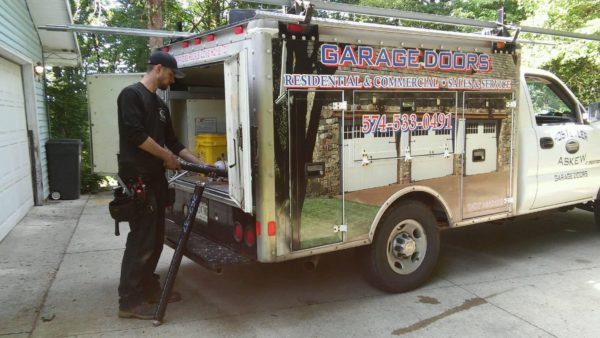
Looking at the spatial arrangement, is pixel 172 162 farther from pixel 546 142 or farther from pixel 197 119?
pixel 546 142

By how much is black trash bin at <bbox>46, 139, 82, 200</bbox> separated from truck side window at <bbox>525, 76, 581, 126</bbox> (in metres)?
8.25

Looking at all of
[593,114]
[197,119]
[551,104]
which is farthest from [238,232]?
[593,114]

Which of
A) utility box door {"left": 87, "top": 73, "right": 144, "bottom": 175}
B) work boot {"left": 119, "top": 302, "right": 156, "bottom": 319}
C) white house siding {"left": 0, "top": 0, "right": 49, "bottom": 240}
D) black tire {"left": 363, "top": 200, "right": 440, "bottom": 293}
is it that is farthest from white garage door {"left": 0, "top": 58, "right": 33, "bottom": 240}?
black tire {"left": 363, "top": 200, "right": 440, "bottom": 293}

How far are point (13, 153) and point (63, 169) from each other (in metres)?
2.08

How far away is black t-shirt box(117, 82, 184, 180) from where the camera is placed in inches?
142

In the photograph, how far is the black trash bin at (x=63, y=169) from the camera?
9586mm

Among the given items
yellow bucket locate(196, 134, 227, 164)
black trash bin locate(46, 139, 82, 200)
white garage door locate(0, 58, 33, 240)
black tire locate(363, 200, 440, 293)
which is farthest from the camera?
black trash bin locate(46, 139, 82, 200)

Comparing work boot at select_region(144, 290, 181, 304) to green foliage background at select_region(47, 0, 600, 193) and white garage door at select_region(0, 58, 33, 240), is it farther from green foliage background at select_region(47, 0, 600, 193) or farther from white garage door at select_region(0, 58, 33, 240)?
green foliage background at select_region(47, 0, 600, 193)

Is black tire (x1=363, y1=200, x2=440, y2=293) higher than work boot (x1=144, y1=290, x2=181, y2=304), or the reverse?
black tire (x1=363, y1=200, x2=440, y2=293)

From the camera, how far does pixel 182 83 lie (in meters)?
5.18

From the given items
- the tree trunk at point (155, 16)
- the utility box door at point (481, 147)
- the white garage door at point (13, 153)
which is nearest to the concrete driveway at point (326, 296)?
the white garage door at point (13, 153)

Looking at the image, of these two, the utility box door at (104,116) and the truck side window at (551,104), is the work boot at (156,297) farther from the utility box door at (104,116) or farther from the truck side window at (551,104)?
the utility box door at (104,116)

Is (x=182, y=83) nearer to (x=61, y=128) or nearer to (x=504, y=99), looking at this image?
(x=504, y=99)

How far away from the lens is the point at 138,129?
3594 mm
